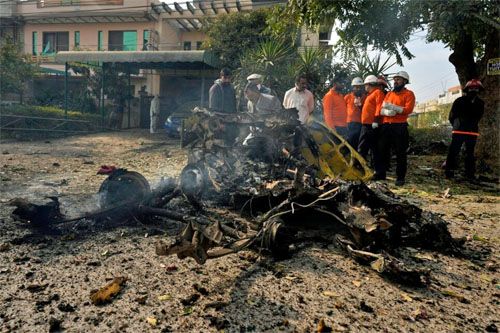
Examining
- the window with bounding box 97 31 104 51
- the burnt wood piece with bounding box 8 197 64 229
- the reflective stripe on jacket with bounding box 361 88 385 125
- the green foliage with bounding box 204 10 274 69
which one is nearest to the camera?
the burnt wood piece with bounding box 8 197 64 229

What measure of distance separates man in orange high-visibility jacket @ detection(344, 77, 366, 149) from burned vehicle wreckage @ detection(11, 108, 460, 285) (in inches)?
120

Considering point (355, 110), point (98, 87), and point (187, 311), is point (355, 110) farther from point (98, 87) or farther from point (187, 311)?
point (98, 87)

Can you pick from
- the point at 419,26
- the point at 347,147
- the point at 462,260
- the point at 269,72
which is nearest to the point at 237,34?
the point at 269,72

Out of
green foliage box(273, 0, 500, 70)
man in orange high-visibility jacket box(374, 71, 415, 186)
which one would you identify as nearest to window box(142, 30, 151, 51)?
green foliage box(273, 0, 500, 70)

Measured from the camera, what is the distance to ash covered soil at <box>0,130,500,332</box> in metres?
2.33

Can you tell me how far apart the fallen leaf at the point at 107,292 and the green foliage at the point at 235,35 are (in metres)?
14.3

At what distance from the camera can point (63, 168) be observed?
7.69 meters

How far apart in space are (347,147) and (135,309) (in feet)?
10.9

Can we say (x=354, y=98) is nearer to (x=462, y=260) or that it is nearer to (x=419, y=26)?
(x=419, y=26)

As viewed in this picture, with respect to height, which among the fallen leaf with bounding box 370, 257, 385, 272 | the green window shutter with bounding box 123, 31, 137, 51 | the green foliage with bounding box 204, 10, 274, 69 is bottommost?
the fallen leaf with bounding box 370, 257, 385, 272

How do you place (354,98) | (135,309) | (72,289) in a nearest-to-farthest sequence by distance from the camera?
(135,309) → (72,289) → (354,98)

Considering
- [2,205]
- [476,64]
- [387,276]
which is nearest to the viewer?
[387,276]

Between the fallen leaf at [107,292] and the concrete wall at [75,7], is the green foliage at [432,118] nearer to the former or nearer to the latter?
the fallen leaf at [107,292]

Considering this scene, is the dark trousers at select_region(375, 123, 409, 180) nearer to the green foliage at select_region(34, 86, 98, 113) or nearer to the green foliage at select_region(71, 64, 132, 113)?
the green foliage at select_region(71, 64, 132, 113)
